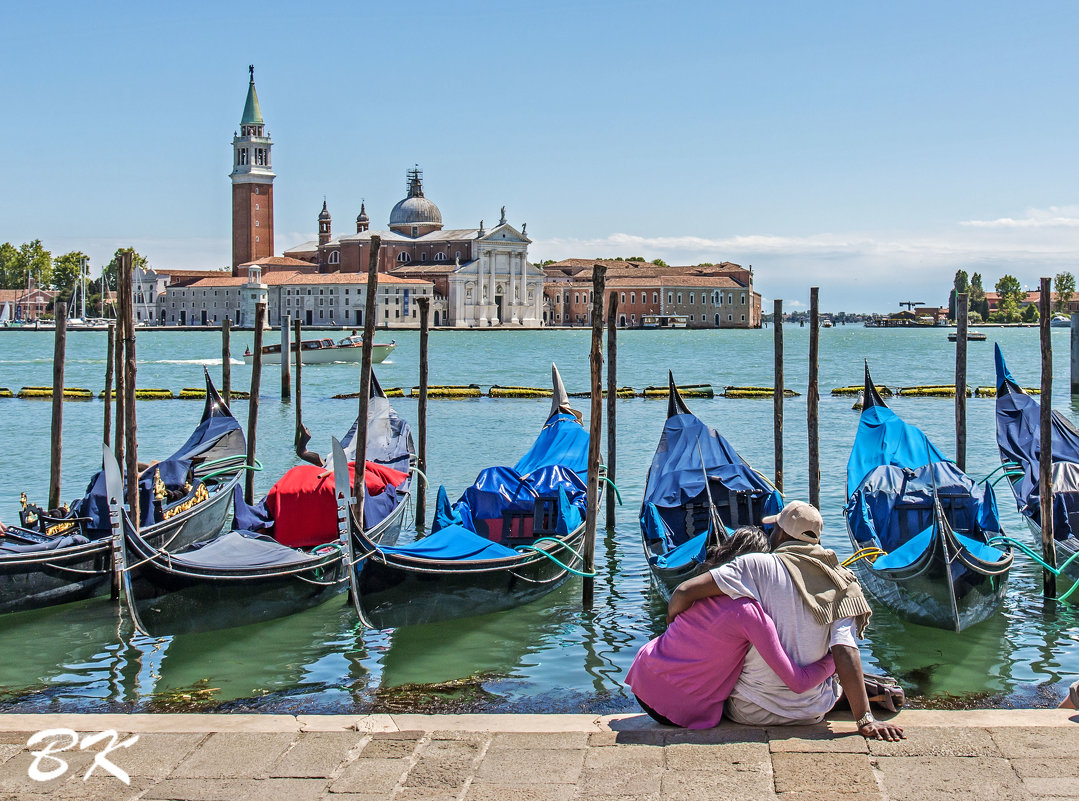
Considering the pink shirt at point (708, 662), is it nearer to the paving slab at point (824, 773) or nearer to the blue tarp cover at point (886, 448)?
the paving slab at point (824, 773)

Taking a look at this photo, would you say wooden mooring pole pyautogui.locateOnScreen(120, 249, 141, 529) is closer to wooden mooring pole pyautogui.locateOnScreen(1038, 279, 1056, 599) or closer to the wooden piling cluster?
the wooden piling cluster

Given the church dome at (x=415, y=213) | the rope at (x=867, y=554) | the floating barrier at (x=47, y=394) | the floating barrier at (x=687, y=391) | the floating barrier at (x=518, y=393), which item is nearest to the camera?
the rope at (x=867, y=554)

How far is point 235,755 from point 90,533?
4248 millimetres

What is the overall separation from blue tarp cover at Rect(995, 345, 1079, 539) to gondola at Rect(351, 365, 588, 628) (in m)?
3.29

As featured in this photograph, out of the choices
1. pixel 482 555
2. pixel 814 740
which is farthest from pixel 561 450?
pixel 814 740

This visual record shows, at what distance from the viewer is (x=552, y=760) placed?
3414 millimetres

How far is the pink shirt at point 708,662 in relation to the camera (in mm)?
3533

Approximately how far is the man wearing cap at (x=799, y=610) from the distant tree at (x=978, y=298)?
121m

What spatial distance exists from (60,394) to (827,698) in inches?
276

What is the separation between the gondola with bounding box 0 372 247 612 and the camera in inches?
262

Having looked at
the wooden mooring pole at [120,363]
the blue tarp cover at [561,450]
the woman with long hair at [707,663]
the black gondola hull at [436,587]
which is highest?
the wooden mooring pole at [120,363]

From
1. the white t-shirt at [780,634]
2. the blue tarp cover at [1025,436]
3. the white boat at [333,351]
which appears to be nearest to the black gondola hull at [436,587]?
the white t-shirt at [780,634]

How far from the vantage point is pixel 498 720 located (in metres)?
3.81

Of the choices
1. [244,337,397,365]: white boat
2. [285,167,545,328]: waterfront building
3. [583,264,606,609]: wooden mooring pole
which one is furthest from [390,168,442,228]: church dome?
[583,264,606,609]: wooden mooring pole
